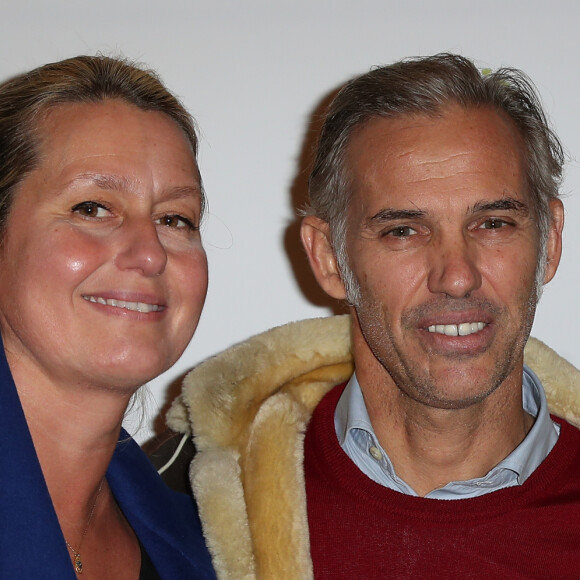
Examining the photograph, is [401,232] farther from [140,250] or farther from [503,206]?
[140,250]

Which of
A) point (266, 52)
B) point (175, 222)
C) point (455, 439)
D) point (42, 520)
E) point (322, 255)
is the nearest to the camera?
point (42, 520)

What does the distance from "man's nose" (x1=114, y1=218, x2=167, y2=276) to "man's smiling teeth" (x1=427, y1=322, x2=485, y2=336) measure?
0.57 metres

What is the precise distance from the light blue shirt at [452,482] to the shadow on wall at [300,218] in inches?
17.2

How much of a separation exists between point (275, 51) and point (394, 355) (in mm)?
903

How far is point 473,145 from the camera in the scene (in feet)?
6.03

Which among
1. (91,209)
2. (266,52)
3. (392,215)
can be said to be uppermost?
(266,52)

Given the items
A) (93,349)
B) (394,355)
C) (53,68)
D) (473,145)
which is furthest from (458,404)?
(53,68)

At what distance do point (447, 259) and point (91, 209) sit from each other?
67 cm

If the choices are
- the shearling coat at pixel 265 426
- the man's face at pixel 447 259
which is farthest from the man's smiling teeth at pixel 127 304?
the man's face at pixel 447 259

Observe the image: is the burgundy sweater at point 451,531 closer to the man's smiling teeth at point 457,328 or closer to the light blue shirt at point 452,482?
the light blue shirt at point 452,482

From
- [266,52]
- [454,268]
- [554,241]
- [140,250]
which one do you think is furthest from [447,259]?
[266,52]

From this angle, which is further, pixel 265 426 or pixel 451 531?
pixel 265 426

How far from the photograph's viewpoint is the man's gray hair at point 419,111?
6.24 ft

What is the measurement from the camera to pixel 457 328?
178 cm
